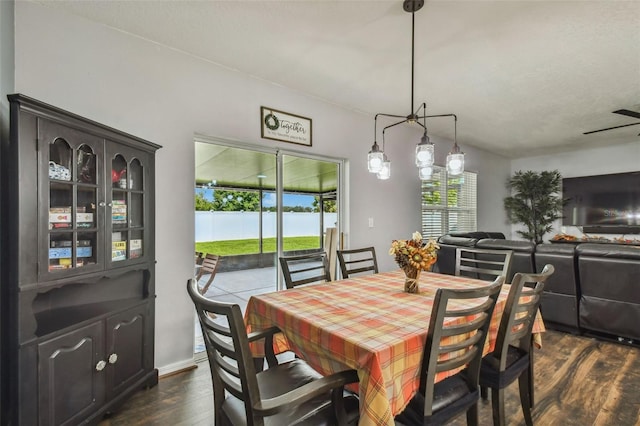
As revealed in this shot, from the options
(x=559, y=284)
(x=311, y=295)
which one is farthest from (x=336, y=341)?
(x=559, y=284)

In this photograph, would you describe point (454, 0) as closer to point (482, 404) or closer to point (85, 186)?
point (85, 186)

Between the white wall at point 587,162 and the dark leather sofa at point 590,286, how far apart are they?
11.3 feet

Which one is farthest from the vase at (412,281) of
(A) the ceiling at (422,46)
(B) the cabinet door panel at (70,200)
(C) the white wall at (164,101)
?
(B) the cabinet door panel at (70,200)

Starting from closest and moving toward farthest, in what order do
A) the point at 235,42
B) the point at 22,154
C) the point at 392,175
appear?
the point at 22,154, the point at 235,42, the point at 392,175

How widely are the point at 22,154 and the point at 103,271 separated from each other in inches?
29.7

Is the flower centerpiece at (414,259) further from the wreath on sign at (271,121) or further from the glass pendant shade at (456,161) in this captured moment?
the wreath on sign at (271,121)

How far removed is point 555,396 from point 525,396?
629 millimetres

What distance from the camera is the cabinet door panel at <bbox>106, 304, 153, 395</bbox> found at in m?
1.91

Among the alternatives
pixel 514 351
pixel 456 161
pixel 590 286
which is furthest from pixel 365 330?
pixel 590 286

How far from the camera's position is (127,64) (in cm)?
233

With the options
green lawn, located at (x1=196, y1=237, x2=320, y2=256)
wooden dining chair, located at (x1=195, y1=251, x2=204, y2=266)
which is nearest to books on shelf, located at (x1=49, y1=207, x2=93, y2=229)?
wooden dining chair, located at (x1=195, y1=251, x2=204, y2=266)

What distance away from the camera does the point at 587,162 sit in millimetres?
6258

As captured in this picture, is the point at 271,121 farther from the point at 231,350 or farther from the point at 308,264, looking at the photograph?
the point at 231,350

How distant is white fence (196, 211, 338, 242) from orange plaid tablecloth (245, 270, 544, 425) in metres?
1.36
